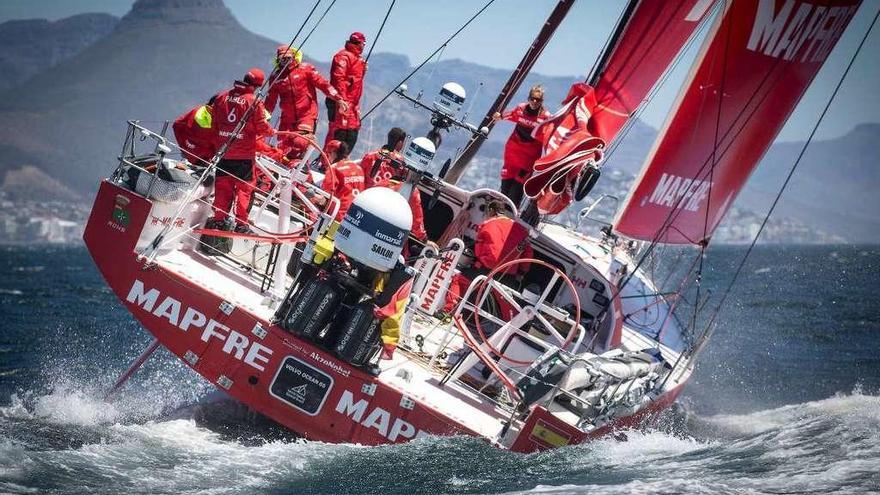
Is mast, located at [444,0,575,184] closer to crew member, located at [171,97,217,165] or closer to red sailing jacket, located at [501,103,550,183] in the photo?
red sailing jacket, located at [501,103,550,183]

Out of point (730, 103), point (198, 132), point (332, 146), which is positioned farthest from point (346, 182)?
point (730, 103)

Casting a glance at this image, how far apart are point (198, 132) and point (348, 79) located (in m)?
2.61

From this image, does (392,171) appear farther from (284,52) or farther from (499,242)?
(284,52)

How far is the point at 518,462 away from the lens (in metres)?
7.20

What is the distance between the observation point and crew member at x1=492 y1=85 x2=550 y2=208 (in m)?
10.4

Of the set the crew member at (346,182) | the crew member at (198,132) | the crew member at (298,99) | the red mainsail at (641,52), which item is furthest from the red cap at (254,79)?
the red mainsail at (641,52)

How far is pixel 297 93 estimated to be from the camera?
10.8 meters

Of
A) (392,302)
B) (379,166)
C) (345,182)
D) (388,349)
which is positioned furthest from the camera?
(379,166)

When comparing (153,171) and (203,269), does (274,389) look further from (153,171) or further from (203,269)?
(153,171)

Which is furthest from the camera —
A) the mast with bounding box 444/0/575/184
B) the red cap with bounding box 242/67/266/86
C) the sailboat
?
the mast with bounding box 444/0/575/184

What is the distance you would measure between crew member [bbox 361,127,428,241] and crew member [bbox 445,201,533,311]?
60 cm

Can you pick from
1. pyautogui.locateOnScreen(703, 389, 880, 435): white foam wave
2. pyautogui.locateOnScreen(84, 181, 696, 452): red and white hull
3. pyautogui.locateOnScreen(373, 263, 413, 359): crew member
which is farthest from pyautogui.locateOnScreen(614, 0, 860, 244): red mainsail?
pyautogui.locateOnScreen(373, 263, 413, 359): crew member

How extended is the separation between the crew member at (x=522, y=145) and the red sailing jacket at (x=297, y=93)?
211 centimetres

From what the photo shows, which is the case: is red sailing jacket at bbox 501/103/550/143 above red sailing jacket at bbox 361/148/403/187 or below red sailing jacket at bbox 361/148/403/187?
above
